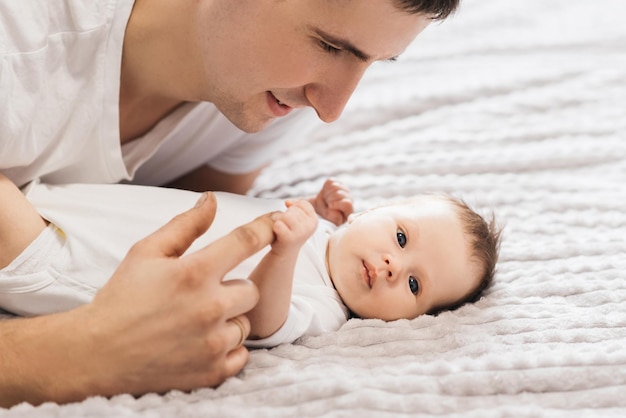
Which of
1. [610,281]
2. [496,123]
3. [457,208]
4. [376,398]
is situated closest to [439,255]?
[457,208]

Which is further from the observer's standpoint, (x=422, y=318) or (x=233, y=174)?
(x=233, y=174)

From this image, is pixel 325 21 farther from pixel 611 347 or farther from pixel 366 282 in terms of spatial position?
pixel 611 347

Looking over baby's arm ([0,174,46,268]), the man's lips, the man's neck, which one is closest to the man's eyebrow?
the man's lips

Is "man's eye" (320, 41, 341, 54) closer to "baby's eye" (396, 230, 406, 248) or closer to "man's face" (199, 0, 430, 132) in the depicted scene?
"man's face" (199, 0, 430, 132)

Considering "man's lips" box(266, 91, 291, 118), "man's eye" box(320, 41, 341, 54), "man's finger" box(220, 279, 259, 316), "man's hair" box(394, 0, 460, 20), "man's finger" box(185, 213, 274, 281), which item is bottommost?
"man's finger" box(220, 279, 259, 316)

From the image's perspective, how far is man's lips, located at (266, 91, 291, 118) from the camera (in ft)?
4.37

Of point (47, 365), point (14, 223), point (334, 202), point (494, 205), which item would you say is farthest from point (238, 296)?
point (494, 205)

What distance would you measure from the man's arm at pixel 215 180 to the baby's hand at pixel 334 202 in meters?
0.23

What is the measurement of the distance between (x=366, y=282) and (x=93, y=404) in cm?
50

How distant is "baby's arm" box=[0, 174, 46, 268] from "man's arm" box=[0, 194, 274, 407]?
0.51 feet

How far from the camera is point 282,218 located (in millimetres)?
1028

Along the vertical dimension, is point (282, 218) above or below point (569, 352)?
above

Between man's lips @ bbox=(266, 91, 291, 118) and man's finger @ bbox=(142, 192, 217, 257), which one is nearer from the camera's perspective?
man's finger @ bbox=(142, 192, 217, 257)

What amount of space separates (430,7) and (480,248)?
0.42m
